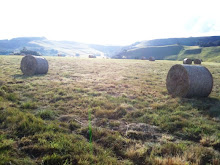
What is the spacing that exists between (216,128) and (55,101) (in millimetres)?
8112

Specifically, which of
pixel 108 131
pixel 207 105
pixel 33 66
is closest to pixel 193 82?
pixel 207 105

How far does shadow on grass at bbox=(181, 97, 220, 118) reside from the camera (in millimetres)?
8383

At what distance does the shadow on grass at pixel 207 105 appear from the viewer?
330 inches

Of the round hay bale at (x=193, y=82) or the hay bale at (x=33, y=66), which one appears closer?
the round hay bale at (x=193, y=82)

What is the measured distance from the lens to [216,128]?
683cm

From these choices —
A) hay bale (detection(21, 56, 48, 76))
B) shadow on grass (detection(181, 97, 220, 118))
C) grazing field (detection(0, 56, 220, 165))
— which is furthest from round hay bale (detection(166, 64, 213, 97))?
hay bale (detection(21, 56, 48, 76))

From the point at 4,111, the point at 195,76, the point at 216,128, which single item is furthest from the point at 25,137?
the point at 195,76

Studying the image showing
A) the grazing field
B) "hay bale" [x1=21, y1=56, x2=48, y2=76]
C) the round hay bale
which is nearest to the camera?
the grazing field

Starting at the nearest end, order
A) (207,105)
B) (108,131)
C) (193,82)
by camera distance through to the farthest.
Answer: (108,131)
(207,105)
(193,82)

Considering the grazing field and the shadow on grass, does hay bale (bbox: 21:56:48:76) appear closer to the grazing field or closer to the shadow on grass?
the grazing field

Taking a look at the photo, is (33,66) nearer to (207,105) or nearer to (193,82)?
(193,82)

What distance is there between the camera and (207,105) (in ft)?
30.9

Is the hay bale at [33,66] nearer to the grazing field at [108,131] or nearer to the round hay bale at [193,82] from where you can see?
the grazing field at [108,131]

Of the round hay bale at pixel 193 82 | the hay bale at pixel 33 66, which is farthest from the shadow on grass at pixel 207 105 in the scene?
the hay bale at pixel 33 66
